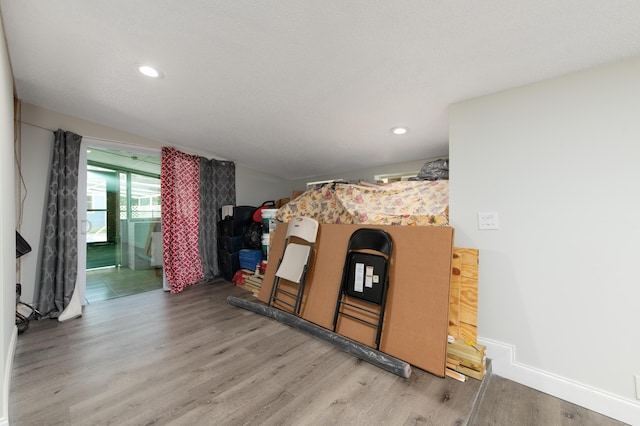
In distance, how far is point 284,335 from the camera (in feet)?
7.11

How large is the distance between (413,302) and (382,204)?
3.53 ft

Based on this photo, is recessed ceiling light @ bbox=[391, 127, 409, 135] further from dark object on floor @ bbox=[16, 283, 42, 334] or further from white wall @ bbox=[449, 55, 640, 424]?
dark object on floor @ bbox=[16, 283, 42, 334]

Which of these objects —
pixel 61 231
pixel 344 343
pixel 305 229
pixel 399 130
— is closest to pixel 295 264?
pixel 305 229

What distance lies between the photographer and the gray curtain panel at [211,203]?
3.93 meters

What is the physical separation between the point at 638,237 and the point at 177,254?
4.49 metres

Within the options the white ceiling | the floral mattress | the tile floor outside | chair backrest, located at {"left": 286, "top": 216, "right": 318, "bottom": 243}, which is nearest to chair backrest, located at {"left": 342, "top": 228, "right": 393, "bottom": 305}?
the floral mattress

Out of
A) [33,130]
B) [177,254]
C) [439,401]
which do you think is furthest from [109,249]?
[439,401]

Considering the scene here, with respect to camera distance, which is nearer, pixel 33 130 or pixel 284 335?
pixel 284 335

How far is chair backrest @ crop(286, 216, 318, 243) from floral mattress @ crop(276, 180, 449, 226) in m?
0.36

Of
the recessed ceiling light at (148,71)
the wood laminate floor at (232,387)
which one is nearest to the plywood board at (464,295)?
the wood laminate floor at (232,387)

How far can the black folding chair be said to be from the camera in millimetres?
1998

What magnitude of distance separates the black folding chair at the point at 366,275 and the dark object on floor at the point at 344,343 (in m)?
0.13

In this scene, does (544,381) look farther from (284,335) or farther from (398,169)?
(398,169)

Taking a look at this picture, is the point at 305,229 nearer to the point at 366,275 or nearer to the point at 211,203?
the point at 366,275
